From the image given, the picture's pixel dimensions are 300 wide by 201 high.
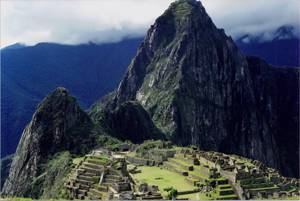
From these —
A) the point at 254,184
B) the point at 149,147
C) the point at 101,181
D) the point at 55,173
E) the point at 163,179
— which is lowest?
the point at 254,184

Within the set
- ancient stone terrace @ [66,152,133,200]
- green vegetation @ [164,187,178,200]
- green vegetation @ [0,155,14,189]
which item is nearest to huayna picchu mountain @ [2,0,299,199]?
ancient stone terrace @ [66,152,133,200]

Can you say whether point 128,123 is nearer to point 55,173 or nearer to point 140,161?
point 55,173

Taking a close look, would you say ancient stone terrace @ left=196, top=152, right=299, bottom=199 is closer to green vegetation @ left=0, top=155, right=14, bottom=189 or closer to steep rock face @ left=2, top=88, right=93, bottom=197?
steep rock face @ left=2, top=88, right=93, bottom=197

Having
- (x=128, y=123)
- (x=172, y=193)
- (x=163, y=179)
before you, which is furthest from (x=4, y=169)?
(x=172, y=193)

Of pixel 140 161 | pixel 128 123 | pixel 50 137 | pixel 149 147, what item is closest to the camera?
pixel 140 161

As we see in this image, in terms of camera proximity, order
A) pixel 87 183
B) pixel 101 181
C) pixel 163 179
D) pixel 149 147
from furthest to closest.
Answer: pixel 149 147, pixel 163 179, pixel 87 183, pixel 101 181

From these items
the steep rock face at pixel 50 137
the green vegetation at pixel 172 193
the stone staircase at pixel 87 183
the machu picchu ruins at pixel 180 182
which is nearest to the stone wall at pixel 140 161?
the machu picchu ruins at pixel 180 182

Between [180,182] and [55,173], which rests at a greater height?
[55,173]
